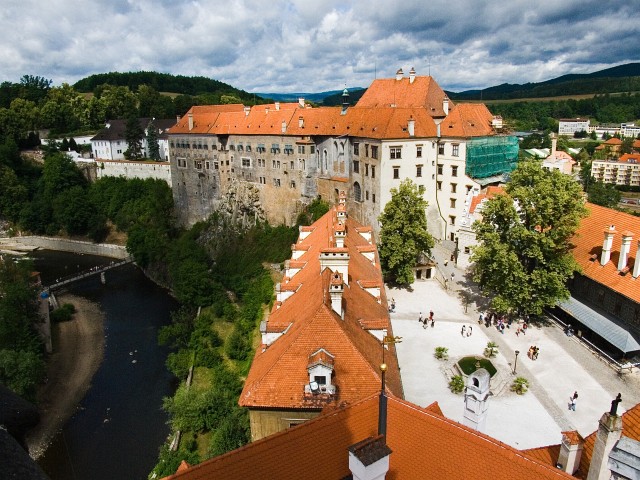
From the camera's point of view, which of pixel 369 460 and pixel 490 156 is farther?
pixel 490 156

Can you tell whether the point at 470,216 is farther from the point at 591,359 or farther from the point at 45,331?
the point at 45,331

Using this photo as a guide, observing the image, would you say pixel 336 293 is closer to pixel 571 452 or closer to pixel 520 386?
pixel 571 452

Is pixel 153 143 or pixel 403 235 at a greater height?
pixel 153 143

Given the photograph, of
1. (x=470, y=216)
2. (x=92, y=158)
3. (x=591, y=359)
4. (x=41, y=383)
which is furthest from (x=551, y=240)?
(x=92, y=158)

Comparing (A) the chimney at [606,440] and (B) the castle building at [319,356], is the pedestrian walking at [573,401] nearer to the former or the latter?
(B) the castle building at [319,356]

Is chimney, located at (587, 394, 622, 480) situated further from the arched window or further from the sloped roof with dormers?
the arched window

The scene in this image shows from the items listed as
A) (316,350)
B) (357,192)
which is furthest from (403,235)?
(316,350)
